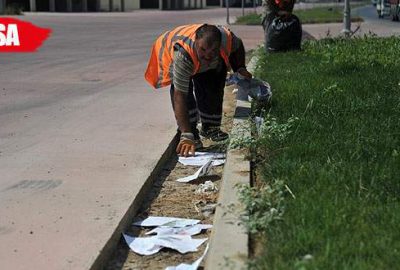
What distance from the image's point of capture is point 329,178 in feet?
13.2

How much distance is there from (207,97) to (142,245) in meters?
2.70

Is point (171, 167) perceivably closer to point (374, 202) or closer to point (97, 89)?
point (374, 202)

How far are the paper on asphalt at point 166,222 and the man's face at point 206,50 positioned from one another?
1.50 metres

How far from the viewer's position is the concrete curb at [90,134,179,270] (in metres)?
3.64

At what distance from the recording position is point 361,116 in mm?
5688

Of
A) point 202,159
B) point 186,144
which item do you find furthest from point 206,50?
point 202,159

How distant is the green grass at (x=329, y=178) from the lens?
122 inches

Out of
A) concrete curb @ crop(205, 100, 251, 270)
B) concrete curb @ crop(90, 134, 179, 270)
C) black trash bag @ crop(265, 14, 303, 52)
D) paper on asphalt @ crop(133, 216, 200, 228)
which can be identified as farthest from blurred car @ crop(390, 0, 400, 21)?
paper on asphalt @ crop(133, 216, 200, 228)

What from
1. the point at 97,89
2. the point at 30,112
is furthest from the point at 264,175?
the point at 97,89

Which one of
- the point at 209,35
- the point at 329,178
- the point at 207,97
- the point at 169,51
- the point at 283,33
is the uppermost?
the point at 209,35

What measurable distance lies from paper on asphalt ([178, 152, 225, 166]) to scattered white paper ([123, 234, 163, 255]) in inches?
69.9

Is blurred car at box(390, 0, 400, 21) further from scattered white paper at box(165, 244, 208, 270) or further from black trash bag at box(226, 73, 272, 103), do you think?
scattered white paper at box(165, 244, 208, 270)

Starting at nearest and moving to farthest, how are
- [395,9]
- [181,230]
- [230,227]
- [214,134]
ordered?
1. [230,227]
2. [181,230]
3. [214,134]
4. [395,9]

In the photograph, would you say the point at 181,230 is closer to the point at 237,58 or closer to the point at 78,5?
the point at 237,58
